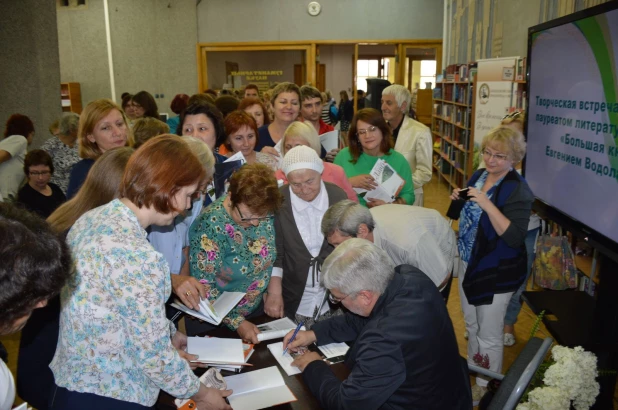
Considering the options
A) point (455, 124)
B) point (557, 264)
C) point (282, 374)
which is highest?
point (455, 124)

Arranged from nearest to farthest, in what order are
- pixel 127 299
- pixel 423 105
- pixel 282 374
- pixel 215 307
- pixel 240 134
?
pixel 127 299 → pixel 282 374 → pixel 215 307 → pixel 240 134 → pixel 423 105

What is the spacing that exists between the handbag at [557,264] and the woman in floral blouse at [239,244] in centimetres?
233

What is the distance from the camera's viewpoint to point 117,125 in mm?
3244

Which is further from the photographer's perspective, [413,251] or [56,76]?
[56,76]

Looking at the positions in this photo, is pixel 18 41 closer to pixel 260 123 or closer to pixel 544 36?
pixel 260 123

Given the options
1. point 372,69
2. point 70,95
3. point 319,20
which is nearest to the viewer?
point 70,95

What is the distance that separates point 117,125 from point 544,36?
9.32 feet

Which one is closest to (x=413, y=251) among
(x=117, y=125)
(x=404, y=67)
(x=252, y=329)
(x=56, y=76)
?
(x=252, y=329)

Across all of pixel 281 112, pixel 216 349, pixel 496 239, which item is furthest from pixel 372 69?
pixel 216 349

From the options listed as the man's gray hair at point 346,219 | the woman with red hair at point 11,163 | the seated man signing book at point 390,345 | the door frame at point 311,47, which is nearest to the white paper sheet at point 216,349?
the seated man signing book at point 390,345

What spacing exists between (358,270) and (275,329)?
679 millimetres

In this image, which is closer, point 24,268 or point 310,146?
point 24,268

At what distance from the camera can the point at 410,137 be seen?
450 cm

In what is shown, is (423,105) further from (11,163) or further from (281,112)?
(11,163)
